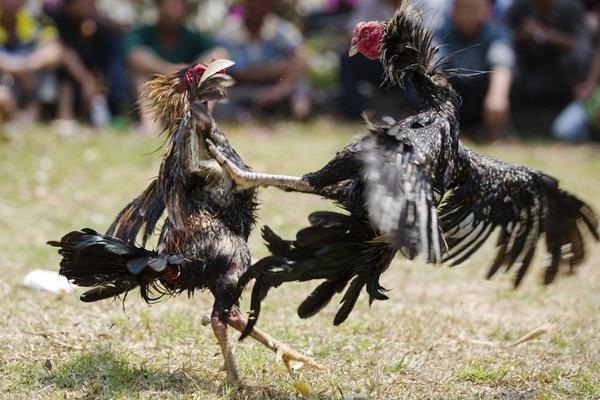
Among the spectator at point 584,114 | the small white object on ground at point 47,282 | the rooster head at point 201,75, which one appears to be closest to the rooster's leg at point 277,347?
the rooster head at point 201,75

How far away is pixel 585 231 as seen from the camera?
4109 millimetres

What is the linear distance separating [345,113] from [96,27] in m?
2.87

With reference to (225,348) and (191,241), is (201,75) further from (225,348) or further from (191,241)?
(225,348)

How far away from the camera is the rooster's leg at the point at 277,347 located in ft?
12.0

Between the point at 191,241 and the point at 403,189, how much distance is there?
969mm

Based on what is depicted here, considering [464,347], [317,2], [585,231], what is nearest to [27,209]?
[464,347]

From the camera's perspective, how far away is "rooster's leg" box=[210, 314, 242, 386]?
3514 millimetres

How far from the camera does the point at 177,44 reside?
29.9 ft

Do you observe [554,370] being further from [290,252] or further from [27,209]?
[27,209]

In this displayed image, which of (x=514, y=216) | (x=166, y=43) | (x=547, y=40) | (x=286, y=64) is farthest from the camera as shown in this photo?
(x=286, y=64)

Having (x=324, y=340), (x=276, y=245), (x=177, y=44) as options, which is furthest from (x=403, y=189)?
(x=177, y=44)

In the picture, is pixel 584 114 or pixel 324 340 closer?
pixel 324 340

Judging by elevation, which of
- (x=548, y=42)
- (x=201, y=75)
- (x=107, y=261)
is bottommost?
(x=107, y=261)

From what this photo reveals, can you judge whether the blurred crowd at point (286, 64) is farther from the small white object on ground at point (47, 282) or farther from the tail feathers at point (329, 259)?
the tail feathers at point (329, 259)
